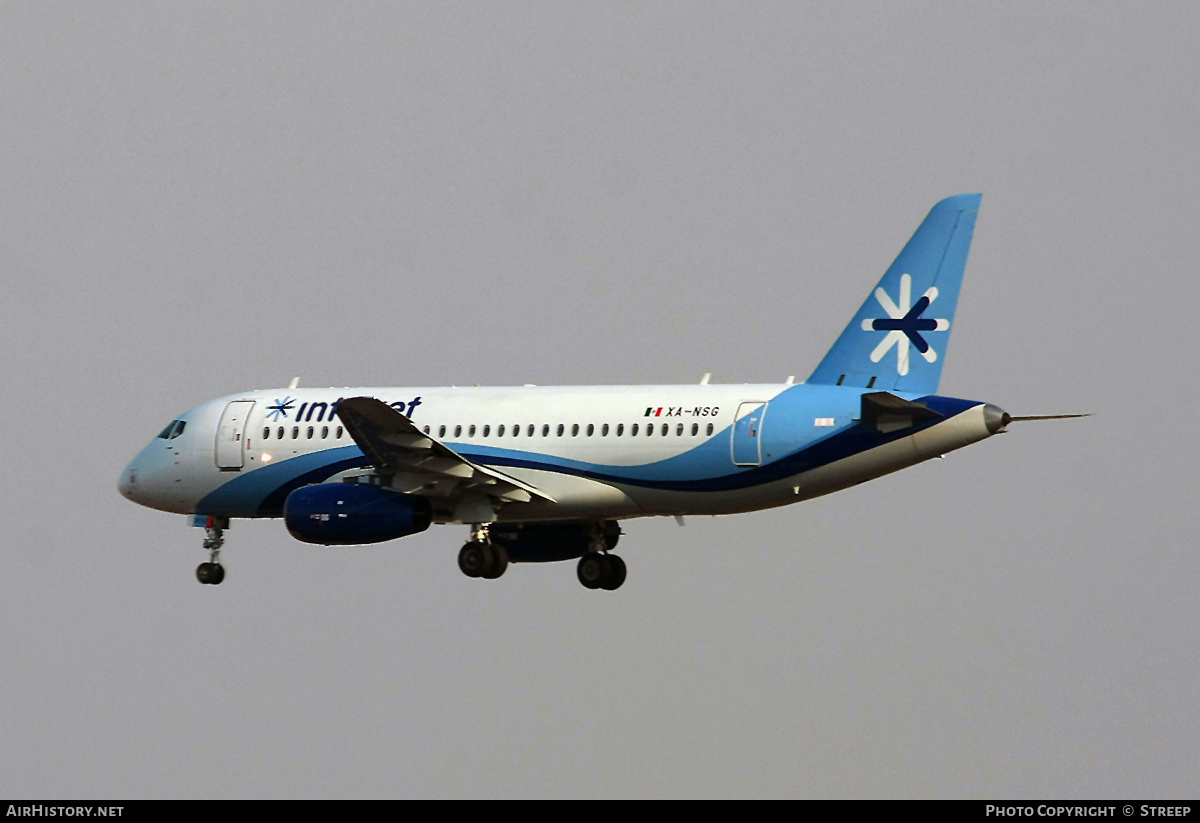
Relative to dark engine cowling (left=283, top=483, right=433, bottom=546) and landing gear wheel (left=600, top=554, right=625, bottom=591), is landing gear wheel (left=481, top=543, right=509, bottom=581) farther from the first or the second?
landing gear wheel (left=600, top=554, right=625, bottom=591)

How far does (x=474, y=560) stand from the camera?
3884cm

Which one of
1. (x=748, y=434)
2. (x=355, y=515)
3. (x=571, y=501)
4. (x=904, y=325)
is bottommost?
(x=355, y=515)

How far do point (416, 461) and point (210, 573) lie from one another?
25.3 feet

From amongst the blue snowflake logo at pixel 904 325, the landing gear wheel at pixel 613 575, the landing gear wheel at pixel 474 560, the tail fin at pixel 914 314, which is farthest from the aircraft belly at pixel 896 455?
the landing gear wheel at pixel 474 560

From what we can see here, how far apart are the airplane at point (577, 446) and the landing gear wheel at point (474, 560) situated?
0.09ft

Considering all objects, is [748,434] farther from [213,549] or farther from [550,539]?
[213,549]

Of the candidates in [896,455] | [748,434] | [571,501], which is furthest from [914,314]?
[571,501]

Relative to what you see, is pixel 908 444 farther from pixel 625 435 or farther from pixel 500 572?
pixel 500 572

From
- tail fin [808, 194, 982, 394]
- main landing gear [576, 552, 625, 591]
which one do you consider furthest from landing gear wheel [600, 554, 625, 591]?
Answer: tail fin [808, 194, 982, 394]

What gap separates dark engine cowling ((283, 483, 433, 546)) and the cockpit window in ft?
18.0

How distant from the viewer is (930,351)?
35.1 meters

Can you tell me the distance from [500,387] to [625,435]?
388 centimetres

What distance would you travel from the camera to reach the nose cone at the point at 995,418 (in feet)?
110
